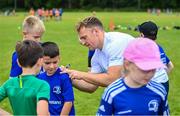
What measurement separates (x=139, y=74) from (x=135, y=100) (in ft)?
0.74

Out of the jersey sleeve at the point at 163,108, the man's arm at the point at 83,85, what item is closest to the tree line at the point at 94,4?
the man's arm at the point at 83,85

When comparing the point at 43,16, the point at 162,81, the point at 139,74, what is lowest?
the point at 43,16

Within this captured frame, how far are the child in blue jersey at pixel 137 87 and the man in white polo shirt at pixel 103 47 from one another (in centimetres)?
134

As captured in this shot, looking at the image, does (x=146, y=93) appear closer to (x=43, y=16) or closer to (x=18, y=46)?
(x=18, y=46)

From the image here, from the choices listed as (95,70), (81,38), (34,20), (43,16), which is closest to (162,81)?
(95,70)

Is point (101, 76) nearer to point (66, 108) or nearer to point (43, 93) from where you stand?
point (66, 108)

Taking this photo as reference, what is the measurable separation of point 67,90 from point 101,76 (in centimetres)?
47

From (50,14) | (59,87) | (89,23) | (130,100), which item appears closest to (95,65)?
(89,23)

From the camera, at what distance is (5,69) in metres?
14.7

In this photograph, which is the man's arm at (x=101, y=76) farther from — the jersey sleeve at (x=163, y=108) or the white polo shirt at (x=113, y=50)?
the jersey sleeve at (x=163, y=108)

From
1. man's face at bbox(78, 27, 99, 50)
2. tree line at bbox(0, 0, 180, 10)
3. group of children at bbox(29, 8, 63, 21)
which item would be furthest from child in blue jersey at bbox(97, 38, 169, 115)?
tree line at bbox(0, 0, 180, 10)

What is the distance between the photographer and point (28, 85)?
13.0 ft

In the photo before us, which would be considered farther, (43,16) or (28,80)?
(43,16)

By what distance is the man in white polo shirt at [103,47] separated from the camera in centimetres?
511
